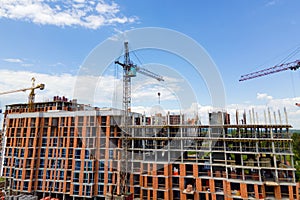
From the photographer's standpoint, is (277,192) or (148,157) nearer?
(277,192)

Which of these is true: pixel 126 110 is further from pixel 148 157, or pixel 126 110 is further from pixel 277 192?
pixel 277 192

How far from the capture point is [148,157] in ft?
103

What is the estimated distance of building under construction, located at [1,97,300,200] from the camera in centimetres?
2609

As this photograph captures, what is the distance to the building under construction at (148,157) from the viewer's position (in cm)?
2609

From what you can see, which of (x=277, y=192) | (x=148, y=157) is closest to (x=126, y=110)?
(x=148, y=157)

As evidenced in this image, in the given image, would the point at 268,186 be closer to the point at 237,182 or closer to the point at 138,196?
the point at 237,182

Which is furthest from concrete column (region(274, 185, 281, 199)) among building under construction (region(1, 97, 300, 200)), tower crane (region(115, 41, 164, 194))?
tower crane (region(115, 41, 164, 194))

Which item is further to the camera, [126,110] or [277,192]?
Answer: [126,110]

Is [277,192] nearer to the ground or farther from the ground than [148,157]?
nearer to the ground

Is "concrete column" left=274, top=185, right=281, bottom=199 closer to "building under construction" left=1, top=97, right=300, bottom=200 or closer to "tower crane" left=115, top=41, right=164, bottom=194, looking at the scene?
"building under construction" left=1, top=97, right=300, bottom=200

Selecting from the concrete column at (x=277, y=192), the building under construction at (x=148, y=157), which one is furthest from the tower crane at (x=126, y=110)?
the concrete column at (x=277, y=192)

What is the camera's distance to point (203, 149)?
29.2m

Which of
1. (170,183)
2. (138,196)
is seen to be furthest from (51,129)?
(170,183)

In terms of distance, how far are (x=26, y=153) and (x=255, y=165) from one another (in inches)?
Answer: 1525
